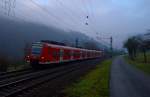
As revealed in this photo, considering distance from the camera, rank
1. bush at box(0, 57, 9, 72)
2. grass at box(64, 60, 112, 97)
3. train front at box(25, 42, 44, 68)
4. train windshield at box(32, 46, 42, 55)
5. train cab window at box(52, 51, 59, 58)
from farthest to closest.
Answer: train cab window at box(52, 51, 59, 58)
train windshield at box(32, 46, 42, 55)
train front at box(25, 42, 44, 68)
bush at box(0, 57, 9, 72)
grass at box(64, 60, 112, 97)

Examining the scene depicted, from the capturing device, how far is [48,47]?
116 ft

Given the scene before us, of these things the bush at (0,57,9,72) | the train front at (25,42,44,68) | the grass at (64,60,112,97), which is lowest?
the grass at (64,60,112,97)

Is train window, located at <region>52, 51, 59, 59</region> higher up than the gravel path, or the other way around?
train window, located at <region>52, 51, 59, 59</region>

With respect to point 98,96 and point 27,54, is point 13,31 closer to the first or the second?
point 27,54

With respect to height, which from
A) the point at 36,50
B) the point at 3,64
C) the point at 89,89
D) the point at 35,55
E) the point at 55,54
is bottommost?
the point at 89,89

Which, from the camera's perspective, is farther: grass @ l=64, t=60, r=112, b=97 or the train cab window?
the train cab window

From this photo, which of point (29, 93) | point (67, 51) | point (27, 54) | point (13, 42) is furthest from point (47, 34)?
point (29, 93)

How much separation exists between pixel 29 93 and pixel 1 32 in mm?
87630

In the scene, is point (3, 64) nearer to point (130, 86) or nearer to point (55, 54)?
point (55, 54)

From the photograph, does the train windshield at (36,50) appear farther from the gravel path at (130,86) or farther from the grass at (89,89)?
the grass at (89,89)

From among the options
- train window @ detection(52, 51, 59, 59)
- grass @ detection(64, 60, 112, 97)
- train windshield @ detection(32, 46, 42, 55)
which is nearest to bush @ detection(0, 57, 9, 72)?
→ train windshield @ detection(32, 46, 42, 55)

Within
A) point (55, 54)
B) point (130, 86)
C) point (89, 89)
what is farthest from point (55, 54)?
point (89, 89)

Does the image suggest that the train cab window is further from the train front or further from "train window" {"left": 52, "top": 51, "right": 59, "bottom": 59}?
the train front

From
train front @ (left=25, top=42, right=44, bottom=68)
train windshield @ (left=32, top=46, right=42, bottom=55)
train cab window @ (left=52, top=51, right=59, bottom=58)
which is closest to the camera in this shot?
train front @ (left=25, top=42, right=44, bottom=68)
